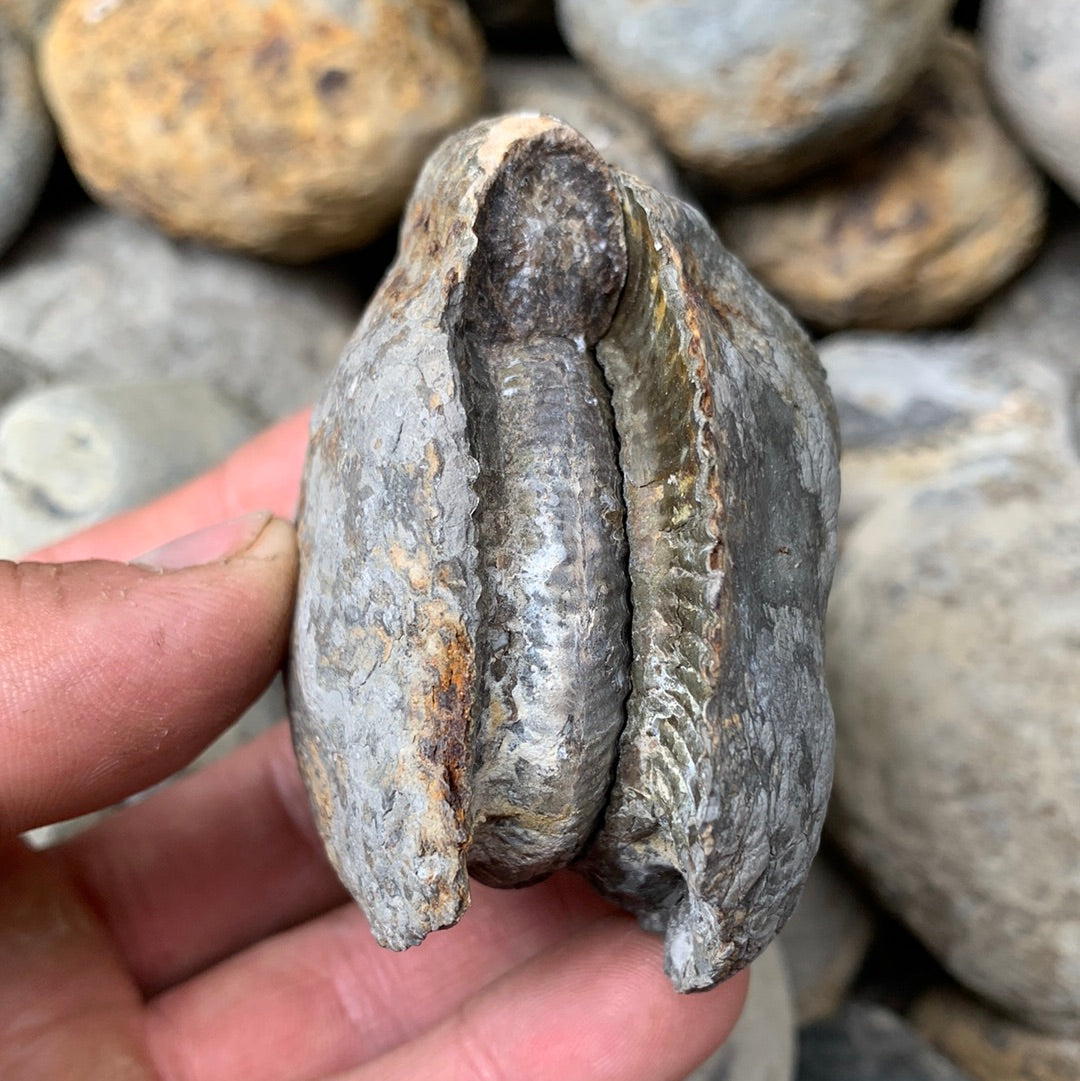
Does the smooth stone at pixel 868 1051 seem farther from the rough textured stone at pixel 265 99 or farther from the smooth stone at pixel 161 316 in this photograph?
the rough textured stone at pixel 265 99

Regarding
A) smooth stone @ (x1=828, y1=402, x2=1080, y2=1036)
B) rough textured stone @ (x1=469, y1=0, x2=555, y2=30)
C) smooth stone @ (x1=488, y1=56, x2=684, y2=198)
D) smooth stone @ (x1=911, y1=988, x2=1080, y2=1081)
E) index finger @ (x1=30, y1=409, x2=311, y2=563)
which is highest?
rough textured stone @ (x1=469, y1=0, x2=555, y2=30)

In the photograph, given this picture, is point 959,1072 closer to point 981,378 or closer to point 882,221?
point 981,378

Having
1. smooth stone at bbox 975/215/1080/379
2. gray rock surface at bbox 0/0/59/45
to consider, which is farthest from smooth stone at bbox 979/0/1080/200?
gray rock surface at bbox 0/0/59/45

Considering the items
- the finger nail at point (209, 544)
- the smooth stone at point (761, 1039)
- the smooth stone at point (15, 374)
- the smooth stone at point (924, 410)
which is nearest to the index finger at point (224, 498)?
the finger nail at point (209, 544)

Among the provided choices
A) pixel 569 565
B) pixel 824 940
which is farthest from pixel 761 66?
pixel 824 940

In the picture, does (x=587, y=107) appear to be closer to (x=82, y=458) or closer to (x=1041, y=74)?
(x=1041, y=74)

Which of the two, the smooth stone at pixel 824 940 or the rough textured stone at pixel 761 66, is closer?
the rough textured stone at pixel 761 66

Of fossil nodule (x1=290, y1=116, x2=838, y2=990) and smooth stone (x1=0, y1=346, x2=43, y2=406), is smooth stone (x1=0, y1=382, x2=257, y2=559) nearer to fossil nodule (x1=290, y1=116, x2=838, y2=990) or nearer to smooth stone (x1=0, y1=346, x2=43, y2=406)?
smooth stone (x1=0, y1=346, x2=43, y2=406)
